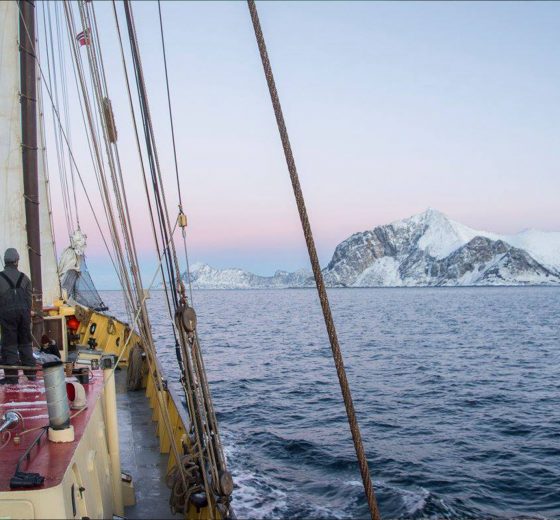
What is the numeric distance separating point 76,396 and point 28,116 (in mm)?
8756

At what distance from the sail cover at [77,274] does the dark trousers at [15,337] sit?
10469mm

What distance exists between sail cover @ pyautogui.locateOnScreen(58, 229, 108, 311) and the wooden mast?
593 cm

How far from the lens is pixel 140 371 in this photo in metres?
12.8

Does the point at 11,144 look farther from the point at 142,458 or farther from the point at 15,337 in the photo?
the point at 142,458

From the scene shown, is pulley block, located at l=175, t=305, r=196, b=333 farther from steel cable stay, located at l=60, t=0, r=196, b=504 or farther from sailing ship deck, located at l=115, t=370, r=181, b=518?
sailing ship deck, located at l=115, t=370, r=181, b=518

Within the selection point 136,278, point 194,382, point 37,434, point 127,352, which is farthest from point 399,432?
point 37,434

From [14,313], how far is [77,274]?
1224 cm

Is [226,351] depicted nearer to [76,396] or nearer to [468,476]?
[468,476]

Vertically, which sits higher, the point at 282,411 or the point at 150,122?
the point at 150,122

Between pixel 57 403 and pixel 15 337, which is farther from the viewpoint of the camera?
pixel 15 337

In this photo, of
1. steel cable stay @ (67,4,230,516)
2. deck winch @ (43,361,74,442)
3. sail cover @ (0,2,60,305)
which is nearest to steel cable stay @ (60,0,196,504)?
steel cable stay @ (67,4,230,516)

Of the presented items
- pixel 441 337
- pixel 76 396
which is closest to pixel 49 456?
pixel 76 396

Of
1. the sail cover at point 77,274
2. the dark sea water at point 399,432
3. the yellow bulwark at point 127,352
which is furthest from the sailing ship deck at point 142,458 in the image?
the sail cover at point 77,274

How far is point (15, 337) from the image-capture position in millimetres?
7094
